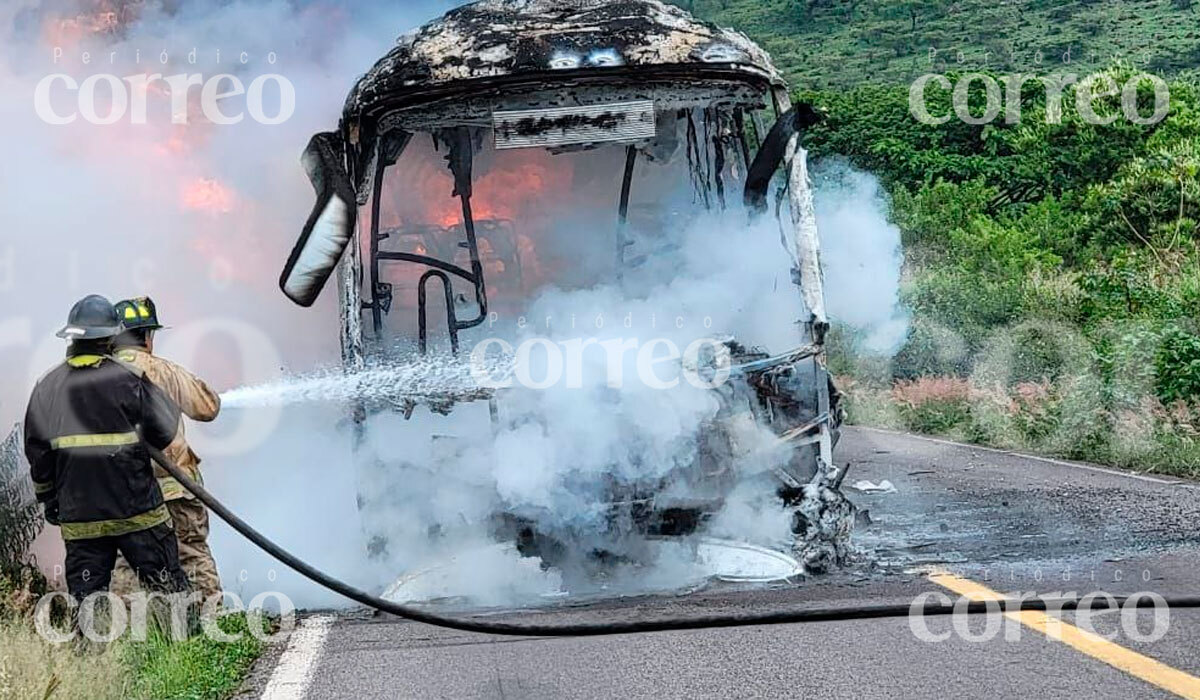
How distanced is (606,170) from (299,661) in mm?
3993

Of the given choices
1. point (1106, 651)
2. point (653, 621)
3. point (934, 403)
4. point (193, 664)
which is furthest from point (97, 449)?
point (934, 403)

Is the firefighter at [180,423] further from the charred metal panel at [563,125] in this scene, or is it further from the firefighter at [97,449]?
the charred metal panel at [563,125]

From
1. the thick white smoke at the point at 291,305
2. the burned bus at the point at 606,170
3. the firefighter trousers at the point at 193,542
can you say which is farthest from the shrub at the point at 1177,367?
the firefighter trousers at the point at 193,542

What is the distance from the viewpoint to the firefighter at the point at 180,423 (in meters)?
6.97

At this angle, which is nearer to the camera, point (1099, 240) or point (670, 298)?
point (670, 298)

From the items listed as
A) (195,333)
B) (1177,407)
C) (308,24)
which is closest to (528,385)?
(195,333)

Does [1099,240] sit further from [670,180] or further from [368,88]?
[368,88]

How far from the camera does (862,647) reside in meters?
5.61

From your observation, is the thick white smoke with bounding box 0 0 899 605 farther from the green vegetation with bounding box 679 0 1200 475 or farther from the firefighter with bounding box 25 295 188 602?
the green vegetation with bounding box 679 0 1200 475

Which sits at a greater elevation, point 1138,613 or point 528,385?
point 528,385

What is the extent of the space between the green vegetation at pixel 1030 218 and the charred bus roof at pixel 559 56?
19.9 ft

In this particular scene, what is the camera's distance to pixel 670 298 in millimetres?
8016

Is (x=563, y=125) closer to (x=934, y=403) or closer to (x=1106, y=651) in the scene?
(x=1106, y=651)

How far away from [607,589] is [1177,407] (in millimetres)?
7743
